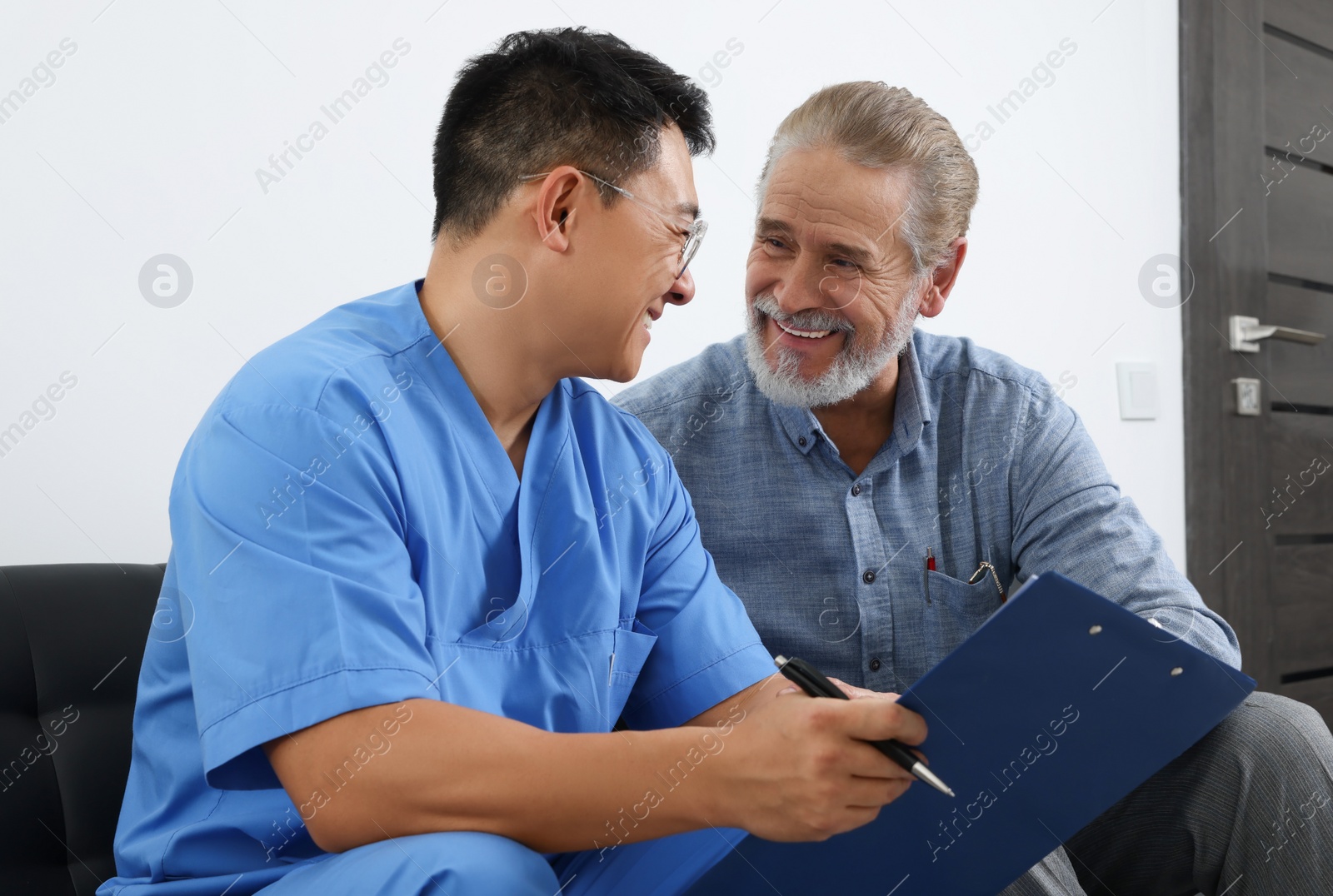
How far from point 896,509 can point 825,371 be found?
20cm

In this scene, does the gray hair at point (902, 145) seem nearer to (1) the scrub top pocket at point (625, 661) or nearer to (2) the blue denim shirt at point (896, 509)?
(2) the blue denim shirt at point (896, 509)

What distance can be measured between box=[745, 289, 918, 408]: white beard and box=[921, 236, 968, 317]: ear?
9 cm

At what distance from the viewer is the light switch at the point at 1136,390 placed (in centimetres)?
234

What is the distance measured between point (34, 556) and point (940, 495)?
1065 mm

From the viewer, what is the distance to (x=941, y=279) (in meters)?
1.49

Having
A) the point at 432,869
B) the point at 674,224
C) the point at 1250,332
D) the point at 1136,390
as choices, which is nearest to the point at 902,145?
the point at 674,224

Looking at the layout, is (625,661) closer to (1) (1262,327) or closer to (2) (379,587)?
(2) (379,587)

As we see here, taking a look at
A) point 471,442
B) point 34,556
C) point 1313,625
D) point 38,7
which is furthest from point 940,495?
point 1313,625

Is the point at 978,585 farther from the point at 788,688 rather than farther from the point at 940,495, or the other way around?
the point at 788,688

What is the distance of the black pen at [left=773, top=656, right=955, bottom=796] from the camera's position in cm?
66

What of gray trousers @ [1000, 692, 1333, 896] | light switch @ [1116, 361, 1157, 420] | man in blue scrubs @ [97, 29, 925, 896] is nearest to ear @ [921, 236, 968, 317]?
man in blue scrubs @ [97, 29, 925, 896]

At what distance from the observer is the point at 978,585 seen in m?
1.29

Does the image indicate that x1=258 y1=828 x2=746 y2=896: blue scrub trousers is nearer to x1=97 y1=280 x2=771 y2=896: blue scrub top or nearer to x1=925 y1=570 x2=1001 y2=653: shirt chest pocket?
x1=97 y1=280 x2=771 y2=896: blue scrub top

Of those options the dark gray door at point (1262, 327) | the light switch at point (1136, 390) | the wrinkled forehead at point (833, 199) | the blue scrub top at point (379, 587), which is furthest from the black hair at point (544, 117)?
the dark gray door at point (1262, 327)
